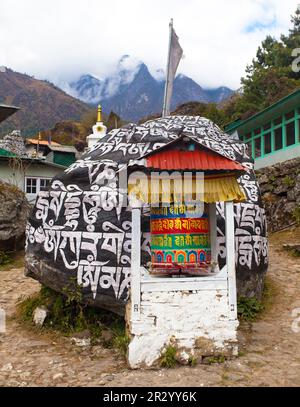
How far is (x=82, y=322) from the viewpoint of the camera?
23.0 ft

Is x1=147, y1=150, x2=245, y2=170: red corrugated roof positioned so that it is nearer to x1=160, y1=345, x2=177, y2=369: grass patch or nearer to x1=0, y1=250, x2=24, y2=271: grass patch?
x1=160, y1=345, x2=177, y2=369: grass patch

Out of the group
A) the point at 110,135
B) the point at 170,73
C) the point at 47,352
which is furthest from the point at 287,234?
the point at 47,352

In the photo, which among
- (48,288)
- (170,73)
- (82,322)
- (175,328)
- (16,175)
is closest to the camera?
(175,328)

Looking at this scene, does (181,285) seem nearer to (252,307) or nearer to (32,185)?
(252,307)

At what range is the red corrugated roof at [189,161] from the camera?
5.43 metres

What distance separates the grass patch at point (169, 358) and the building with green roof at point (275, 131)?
1283cm

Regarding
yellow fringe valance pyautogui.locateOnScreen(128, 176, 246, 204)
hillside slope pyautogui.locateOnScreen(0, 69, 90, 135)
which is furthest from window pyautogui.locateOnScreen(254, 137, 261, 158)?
hillside slope pyautogui.locateOnScreen(0, 69, 90, 135)

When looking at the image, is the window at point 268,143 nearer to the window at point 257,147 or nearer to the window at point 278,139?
the window at point 278,139

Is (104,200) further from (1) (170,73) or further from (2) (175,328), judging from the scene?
(1) (170,73)

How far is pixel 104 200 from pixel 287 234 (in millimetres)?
9245

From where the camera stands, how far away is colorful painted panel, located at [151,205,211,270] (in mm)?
5621

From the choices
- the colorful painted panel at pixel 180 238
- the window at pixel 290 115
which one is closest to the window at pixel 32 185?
the window at pixel 290 115

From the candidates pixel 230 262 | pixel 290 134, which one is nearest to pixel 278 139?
pixel 290 134

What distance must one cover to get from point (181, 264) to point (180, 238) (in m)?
0.37
